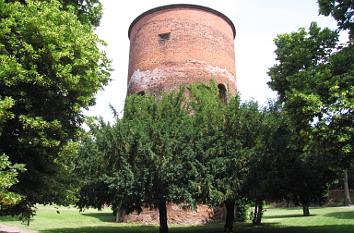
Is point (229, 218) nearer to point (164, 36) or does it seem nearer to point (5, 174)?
point (5, 174)

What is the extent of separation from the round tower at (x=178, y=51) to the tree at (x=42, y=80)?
42.7 ft

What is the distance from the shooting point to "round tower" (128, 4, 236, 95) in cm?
2328

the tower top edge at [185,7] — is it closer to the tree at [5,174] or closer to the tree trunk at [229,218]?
the tree trunk at [229,218]

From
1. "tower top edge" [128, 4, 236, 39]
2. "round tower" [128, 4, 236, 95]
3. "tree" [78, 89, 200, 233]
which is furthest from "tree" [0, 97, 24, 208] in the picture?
"tower top edge" [128, 4, 236, 39]

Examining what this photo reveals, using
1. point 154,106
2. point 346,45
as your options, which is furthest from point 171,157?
point 346,45

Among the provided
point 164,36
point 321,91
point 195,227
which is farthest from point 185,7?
point 321,91

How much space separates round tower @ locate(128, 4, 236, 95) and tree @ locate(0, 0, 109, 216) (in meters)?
13.0

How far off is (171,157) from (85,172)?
4150 millimetres

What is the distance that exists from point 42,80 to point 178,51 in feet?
51.2

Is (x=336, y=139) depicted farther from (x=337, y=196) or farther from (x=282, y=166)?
(x=337, y=196)

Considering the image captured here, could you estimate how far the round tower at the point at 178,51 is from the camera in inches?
917

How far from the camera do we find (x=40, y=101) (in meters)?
9.16

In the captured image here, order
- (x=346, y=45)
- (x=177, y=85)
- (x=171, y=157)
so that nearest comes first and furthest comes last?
1. (x=346, y=45)
2. (x=171, y=157)
3. (x=177, y=85)

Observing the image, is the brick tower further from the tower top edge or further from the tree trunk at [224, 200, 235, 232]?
the tree trunk at [224, 200, 235, 232]
